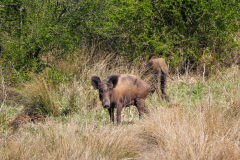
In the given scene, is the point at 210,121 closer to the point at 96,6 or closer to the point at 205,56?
the point at 96,6

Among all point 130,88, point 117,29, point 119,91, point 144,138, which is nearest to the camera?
point 144,138

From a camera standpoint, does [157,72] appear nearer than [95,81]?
No

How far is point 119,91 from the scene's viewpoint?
581 cm

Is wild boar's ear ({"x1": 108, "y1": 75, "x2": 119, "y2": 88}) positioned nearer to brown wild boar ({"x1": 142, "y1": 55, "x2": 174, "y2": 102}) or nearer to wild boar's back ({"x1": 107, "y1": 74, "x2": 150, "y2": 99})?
wild boar's back ({"x1": 107, "y1": 74, "x2": 150, "y2": 99})

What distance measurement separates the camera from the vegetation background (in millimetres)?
4469

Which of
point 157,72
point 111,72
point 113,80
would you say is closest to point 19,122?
point 113,80

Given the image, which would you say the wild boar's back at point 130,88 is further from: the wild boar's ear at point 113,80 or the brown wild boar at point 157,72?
the brown wild boar at point 157,72

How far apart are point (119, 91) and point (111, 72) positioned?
11.2 feet

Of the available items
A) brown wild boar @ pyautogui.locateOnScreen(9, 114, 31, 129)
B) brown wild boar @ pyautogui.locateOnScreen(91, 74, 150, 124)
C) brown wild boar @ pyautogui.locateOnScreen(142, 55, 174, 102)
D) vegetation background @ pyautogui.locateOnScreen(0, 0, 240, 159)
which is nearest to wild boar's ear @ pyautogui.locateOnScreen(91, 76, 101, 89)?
brown wild boar @ pyautogui.locateOnScreen(91, 74, 150, 124)

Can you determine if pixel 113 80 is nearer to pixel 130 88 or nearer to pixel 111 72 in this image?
pixel 130 88

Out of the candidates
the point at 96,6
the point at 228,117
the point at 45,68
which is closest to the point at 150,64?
the point at 96,6

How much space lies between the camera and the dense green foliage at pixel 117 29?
340 inches

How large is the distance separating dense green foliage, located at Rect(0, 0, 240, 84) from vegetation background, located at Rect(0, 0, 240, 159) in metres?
0.04

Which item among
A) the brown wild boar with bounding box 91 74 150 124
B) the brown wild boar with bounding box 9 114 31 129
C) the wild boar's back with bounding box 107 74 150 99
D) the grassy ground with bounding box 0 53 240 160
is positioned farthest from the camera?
the brown wild boar with bounding box 9 114 31 129
